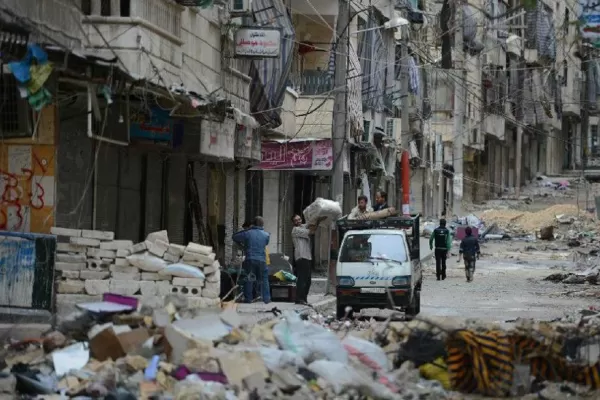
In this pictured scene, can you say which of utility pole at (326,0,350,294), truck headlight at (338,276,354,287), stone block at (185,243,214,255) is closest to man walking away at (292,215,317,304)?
truck headlight at (338,276,354,287)

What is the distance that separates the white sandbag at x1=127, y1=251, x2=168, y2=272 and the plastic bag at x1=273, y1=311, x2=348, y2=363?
4.27 m

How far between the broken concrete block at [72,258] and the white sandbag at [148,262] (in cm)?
65

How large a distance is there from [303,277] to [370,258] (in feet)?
6.20

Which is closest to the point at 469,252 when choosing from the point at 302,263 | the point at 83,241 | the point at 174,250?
the point at 302,263

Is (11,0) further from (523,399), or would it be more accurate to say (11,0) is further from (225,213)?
(225,213)

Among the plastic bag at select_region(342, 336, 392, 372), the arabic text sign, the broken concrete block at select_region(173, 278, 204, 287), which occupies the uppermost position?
the arabic text sign

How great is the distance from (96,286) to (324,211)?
40.3ft

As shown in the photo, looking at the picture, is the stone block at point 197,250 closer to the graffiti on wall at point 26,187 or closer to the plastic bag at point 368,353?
the graffiti on wall at point 26,187

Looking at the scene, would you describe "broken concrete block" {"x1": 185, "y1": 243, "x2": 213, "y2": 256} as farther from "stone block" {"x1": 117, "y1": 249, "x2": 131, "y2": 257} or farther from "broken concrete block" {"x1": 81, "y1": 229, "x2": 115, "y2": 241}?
"broken concrete block" {"x1": 81, "y1": 229, "x2": 115, "y2": 241}

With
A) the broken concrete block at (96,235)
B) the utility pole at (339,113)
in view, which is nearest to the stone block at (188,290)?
the broken concrete block at (96,235)

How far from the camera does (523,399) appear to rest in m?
14.1

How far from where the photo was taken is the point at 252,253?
26062mm

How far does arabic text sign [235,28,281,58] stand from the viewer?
28.0 m

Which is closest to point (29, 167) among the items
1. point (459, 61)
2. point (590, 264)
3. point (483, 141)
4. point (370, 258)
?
point (370, 258)
